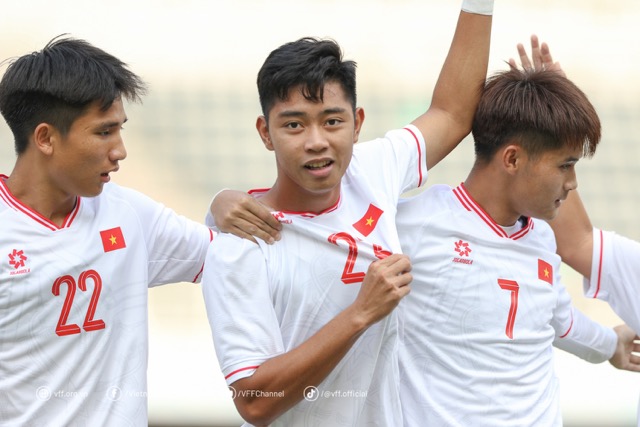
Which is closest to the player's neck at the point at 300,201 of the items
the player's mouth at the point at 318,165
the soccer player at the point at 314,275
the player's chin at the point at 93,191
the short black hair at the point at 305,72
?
the soccer player at the point at 314,275

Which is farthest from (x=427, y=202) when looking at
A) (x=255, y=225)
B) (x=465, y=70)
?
(x=255, y=225)

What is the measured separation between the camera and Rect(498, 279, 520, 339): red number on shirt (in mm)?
3172

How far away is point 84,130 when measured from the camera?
2.94 meters

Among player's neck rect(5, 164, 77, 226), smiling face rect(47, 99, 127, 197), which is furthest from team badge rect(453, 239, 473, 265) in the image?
player's neck rect(5, 164, 77, 226)

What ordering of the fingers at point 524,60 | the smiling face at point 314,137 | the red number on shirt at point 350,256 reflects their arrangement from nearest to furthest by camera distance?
the smiling face at point 314,137 < the red number on shirt at point 350,256 < the fingers at point 524,60

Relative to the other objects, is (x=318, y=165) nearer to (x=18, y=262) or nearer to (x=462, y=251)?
(x=462, y=251)

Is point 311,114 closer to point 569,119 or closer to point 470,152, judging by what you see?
point 569,119

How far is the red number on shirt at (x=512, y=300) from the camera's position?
125 inches

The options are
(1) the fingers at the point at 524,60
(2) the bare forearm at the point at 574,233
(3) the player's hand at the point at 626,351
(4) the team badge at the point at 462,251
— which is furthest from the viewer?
(3) the player's hand at the point at 626,351

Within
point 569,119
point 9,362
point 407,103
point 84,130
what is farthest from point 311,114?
point 407,103

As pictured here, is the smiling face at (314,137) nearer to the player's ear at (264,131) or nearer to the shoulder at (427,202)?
the player's ear at (264,131)

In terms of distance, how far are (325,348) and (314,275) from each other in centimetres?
25

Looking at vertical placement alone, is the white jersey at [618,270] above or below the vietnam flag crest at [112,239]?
below

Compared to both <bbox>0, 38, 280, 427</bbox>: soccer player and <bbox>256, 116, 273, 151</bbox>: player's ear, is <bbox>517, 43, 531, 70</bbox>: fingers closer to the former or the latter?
<bbox>256, 116, 273, 151</bbox>: player's ear
